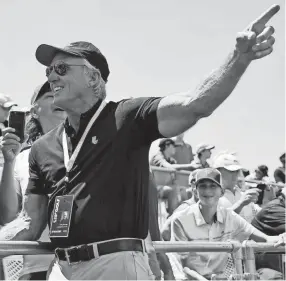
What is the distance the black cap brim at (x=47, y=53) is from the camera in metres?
3.45

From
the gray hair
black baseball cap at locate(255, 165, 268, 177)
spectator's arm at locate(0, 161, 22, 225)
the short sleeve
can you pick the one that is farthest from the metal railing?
black baseball cap at locate(255, 165, 268, 177)

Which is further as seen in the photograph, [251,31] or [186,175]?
[186,175]

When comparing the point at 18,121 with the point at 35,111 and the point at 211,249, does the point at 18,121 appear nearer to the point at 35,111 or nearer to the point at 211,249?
the point at 35,111

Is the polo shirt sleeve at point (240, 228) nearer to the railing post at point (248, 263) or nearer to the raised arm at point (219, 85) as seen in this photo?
the railing post at point (248, 263)

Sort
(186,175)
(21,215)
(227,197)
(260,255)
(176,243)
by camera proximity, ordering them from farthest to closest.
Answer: (186,175) < (227,197) < (260,255) < (176,243) < (21,215)

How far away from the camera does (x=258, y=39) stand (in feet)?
8.77

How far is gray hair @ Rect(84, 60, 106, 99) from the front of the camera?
11.3 feet

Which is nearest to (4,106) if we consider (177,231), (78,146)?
(78,146)

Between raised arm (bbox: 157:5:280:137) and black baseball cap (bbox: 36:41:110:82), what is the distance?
0.68 metres

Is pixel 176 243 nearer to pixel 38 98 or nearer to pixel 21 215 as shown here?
pixel 21 215

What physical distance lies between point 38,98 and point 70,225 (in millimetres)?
1787

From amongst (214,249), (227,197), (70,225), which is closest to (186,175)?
(227,197)

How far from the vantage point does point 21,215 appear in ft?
12.3

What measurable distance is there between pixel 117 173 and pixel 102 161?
0.31 ft
